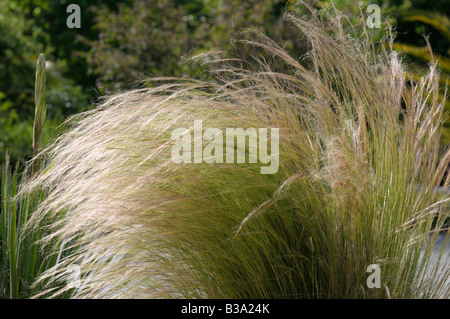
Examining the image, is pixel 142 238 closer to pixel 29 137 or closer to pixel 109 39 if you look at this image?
pixel 29 137

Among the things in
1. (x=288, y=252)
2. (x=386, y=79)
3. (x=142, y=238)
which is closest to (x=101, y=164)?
(x=142, y=238)

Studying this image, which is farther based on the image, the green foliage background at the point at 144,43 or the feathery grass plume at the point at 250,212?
the green foliage background at the point at 144,43

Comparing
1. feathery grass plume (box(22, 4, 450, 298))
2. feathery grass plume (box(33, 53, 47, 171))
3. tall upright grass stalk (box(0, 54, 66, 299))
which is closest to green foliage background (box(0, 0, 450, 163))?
feathery grass plume (box(33, 53, 47, 171))

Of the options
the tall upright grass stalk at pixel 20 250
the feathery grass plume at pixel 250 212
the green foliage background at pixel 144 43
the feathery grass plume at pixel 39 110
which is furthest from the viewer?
the green foliage background at pixel 144 43

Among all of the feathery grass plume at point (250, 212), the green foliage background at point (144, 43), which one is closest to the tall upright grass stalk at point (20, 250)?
the feathery grass plume at point (250, 212)

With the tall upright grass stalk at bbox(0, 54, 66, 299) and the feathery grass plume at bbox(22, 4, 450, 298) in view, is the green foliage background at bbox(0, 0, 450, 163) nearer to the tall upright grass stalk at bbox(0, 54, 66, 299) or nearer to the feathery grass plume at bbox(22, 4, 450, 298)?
the tall upright grass stalk at bbox(0, 54, 66, 299)

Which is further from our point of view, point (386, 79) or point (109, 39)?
point (109, 39)

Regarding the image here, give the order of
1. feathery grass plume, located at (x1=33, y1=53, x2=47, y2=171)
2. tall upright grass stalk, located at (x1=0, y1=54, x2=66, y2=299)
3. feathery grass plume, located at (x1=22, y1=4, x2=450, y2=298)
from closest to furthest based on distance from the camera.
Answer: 1. feathery grass plume, located at (x1=22, y1=4, x2=450, y2=298)
2. tall upright grass stalk, located at (x1=0, y1=54, x2=66, y2=299)
3. feathery grass plume, located at (x1=33, y1=53, x2=47, y2=171)

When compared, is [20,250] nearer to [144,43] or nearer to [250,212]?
[250,212]

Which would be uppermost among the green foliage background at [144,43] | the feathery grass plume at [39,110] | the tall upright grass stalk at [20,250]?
the green foliage background at [144,43]

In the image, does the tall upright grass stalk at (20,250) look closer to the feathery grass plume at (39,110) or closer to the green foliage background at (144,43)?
the feathery grass plume at (39,110)

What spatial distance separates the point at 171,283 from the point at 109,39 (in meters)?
5.87

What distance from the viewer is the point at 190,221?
78.3 inches

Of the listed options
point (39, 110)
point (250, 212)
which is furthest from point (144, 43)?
point (250, 212)
